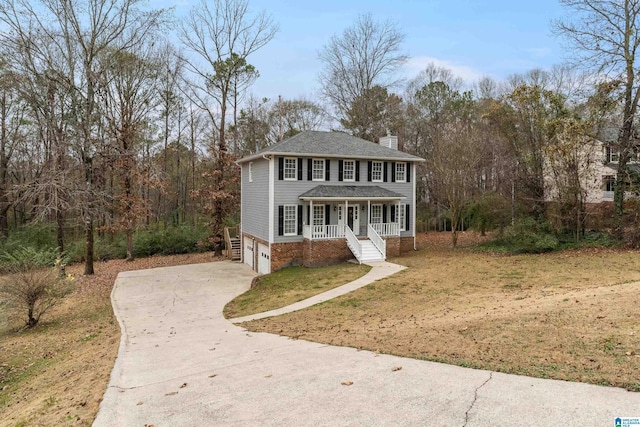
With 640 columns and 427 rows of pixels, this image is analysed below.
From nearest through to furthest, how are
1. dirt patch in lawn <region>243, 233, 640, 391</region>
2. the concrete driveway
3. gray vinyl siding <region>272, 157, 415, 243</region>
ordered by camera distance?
the concrete driveway < dirt patch in lawn <region>243, 233, 640, 391</region> < gray vinyl siding <region>272, 157, 415, 243</region>

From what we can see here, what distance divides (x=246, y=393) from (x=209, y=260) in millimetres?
21733

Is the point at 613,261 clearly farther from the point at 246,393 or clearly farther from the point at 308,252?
the point at 246,393

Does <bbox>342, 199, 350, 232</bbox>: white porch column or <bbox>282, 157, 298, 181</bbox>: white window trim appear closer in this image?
<bbox>282, 157, 298, 181</bbox>: white window trim

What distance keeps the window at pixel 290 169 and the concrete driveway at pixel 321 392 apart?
489 inches

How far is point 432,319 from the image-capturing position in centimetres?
946

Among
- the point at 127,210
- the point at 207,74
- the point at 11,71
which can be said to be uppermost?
the point at 207,74

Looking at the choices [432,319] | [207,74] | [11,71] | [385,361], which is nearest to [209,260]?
[207,74]

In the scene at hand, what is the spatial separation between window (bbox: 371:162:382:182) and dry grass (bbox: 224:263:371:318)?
17.9 feet

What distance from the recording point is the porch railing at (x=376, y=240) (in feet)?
67.4

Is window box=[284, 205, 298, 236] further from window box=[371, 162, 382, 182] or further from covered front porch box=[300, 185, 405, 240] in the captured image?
window box=[371, 162, 382, 182]

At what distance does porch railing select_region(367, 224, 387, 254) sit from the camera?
20.5 meters

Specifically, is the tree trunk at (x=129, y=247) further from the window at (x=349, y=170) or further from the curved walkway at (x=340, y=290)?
the curved walkway at (x=340, y=290)

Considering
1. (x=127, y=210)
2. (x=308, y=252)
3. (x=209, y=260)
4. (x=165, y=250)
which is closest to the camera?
(x=308, y=252)

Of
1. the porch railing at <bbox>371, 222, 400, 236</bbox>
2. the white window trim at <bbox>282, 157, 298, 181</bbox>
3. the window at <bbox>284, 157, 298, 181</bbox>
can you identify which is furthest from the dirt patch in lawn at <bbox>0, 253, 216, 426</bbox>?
the porch railing at <bbox>371, 222, 400, 236</bbox>
